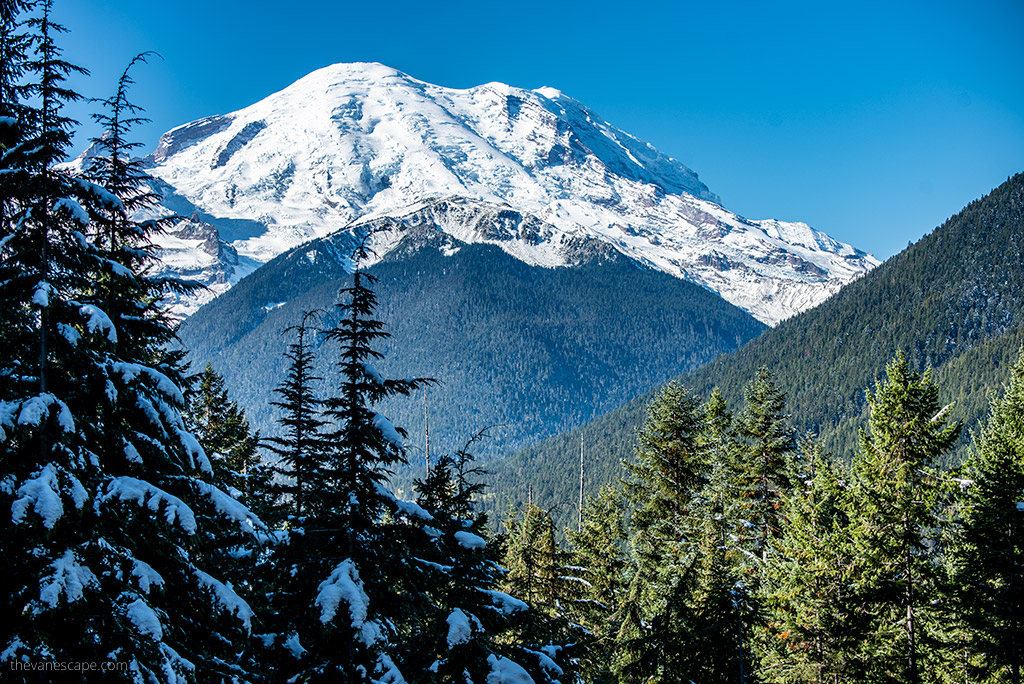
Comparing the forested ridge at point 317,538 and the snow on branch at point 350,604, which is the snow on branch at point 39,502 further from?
the snow on branch at point 350,604

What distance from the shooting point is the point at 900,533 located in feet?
65.3

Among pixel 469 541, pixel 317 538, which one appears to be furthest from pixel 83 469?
pixel 469 541

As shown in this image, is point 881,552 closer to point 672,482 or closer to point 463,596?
point 672,482

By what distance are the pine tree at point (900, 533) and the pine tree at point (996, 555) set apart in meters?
0.97

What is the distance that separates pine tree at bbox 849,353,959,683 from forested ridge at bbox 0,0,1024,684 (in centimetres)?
7

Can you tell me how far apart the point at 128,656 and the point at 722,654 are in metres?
19.8

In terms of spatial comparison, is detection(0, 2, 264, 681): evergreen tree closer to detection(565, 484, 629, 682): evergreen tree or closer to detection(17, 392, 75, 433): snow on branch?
detection(17, 392, 75, 433): snow on branch

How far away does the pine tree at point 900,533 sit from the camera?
19.8m

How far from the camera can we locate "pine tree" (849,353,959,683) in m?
19.8

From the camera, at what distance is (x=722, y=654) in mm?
21922

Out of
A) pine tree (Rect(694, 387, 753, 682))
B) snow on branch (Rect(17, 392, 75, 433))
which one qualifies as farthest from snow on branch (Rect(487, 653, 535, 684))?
pine tree (Rect(694, 387, 753, 682))

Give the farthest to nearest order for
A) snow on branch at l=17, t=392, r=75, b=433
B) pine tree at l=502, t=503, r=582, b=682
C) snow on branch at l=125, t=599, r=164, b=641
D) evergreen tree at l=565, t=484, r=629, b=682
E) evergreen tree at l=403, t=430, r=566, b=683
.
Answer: evergreen tree at l=565, t=484, r=629, b=682 < pine tree at l=502, t=503, r=582, b=682 < evergreen tree at l=403, t=430, r=566, b=683 < snow on branch at l=125, t=599, r=164, b=641 < snow on branch at l=17, t=392, r=75, b=433

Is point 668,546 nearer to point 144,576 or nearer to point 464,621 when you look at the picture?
point 464,621

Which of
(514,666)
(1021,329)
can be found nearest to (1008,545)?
(514,666)
